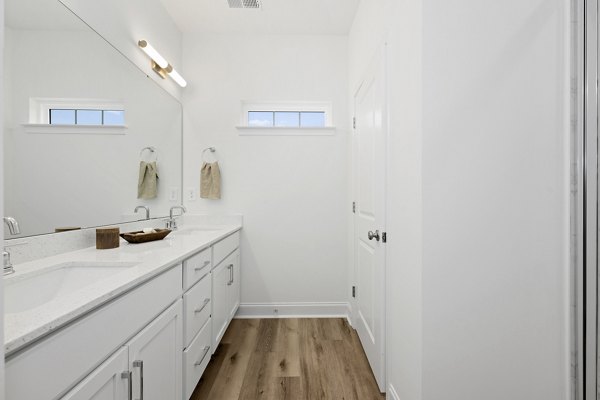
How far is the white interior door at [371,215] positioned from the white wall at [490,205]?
468 mm

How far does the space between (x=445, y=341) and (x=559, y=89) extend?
1.03m

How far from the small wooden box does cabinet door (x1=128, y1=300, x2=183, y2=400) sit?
489 mm

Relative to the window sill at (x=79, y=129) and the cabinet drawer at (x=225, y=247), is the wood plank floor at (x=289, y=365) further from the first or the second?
the window sill at (x=79, y=129)

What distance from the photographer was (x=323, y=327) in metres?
2.40

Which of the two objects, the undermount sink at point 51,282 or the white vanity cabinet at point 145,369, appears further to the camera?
the undermount sink at point 51,282

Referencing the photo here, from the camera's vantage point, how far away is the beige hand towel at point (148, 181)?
2.01 meters

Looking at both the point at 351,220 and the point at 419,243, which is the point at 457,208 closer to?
the point at 419,243

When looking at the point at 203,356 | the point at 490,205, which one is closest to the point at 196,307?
the point at 203,356

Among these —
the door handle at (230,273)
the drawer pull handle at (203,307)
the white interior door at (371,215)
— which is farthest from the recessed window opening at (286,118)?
the drawer pull handle at (203,307)

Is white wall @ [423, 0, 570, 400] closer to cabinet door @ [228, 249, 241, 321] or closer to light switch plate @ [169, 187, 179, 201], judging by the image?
cabinet door @ [228, 249, 241, 321]

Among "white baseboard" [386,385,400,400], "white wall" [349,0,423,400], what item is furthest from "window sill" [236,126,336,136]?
"white baseboard" [386,385,400,400]

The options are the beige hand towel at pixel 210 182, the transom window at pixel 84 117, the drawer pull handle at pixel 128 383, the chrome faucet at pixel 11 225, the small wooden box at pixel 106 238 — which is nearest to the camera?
the drawer pull handle at pixel 128 383

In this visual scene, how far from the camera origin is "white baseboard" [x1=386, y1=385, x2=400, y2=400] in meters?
1.40

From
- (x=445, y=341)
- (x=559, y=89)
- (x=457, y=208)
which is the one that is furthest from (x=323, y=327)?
Result: (x=559, y=89)
